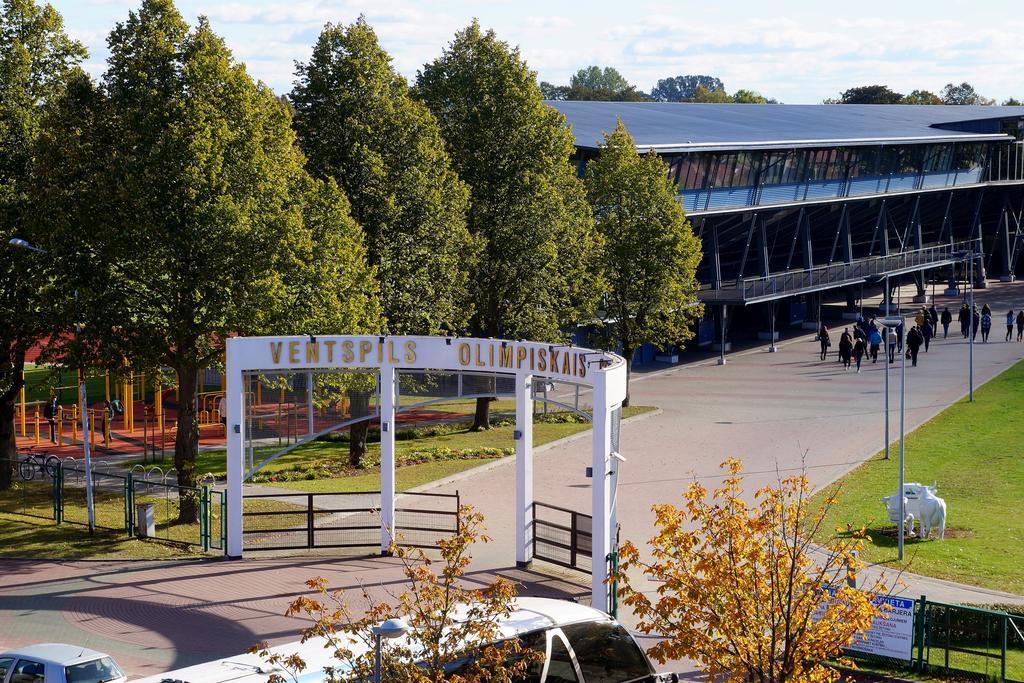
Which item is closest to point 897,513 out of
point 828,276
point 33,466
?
point 33,466

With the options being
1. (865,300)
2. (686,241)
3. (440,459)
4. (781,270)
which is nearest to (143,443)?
(440,459)

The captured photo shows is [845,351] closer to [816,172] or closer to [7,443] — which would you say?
[816,172]

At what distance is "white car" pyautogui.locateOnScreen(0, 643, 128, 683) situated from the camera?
15.0 metres

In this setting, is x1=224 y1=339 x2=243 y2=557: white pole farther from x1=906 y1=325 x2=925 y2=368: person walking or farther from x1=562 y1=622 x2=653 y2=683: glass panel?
x1=906 y1=325 x2=925 y2=368: person walking

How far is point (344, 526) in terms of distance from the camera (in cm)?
2448

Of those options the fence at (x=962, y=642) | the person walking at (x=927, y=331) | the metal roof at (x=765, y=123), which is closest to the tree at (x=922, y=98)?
the metal roof at (x=765, y=123)

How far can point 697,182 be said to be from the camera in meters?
57.3

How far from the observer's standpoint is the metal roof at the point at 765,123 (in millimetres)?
57000

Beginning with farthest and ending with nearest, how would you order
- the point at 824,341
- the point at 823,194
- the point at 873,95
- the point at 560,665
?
the point at 873,95, the point at 823,194, the point at 824,341, the point at 560,665

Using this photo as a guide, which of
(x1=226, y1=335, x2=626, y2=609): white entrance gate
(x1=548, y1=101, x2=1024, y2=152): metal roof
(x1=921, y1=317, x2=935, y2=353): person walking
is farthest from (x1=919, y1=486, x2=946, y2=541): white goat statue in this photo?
(x1=921, y1=317, x2=935, y2=353): person walking

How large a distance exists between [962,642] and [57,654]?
11.9 metres

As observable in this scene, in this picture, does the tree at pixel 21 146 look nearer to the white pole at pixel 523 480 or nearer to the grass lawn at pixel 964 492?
the white pole at pixel 523 480

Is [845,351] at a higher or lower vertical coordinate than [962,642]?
higher

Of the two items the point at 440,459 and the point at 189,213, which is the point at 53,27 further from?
the point at 440,459
